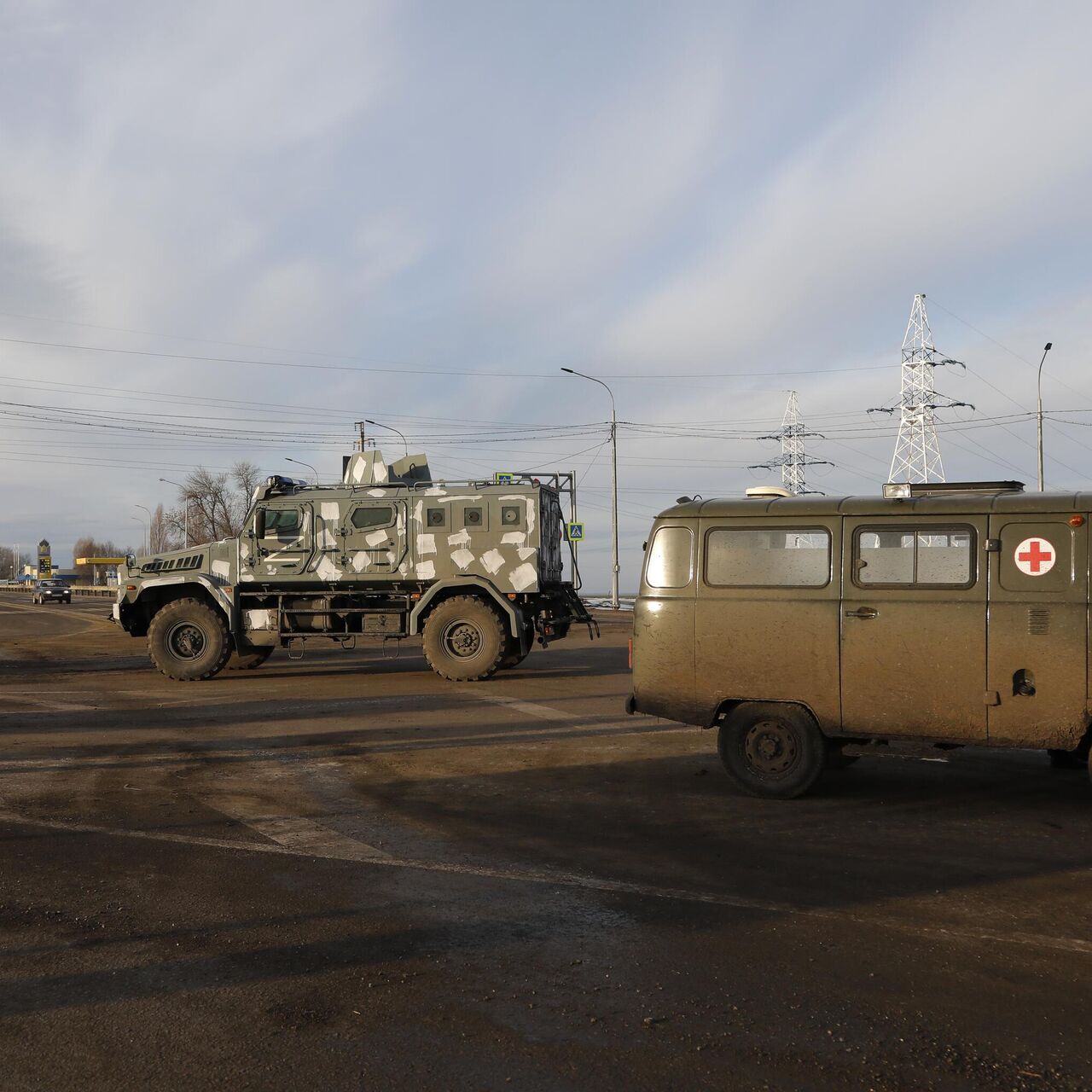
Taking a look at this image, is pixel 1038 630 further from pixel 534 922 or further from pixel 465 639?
pixel 465 639

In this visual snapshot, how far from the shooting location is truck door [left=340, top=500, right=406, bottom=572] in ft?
53.6

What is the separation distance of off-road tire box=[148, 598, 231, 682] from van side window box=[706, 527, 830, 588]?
1082cm

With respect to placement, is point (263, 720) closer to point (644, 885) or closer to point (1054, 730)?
point (644, 885)

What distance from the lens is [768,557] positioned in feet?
26.0

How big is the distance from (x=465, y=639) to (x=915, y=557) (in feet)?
30.9

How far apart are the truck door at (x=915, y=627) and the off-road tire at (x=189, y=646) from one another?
38.5ft

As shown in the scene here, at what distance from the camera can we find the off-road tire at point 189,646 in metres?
16.4

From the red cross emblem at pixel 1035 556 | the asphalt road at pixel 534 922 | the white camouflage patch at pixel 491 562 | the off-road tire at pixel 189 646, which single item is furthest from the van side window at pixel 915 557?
the off-road tire at pixel 189 646

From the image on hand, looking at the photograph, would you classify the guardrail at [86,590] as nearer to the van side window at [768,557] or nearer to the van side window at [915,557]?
the van side window at [768,557]

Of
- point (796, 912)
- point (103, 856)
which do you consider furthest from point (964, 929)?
point (103, 856)

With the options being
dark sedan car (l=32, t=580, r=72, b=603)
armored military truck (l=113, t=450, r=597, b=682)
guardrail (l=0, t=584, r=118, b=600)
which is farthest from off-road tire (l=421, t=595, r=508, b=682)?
dark sedan car (l=32, t=580, r=72, b=603)

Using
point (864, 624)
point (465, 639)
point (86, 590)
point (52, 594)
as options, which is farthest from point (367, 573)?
point (86, 590)

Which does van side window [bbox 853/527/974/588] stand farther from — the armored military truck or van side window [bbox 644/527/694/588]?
the armored military truck

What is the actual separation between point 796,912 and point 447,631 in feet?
36.2
